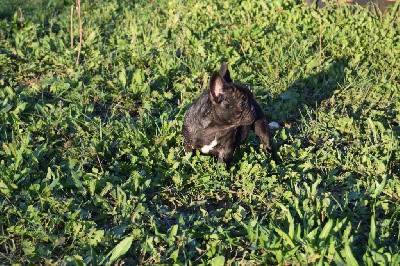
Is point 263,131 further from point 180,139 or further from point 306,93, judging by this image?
point 306,93

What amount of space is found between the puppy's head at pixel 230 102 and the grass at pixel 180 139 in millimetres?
568

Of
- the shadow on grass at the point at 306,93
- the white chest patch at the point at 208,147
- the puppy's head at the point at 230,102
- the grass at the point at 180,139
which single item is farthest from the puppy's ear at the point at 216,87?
the shadow on grass at the point at 306,93

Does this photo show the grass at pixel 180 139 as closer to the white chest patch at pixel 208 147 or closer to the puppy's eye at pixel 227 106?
the white chest patch at pixel 208 147

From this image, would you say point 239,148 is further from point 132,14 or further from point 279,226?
point 132,14

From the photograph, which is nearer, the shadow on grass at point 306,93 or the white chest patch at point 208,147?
the white chest patch at point 208,147

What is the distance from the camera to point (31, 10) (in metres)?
8.32

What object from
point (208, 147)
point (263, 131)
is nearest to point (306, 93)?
point (263, 131)

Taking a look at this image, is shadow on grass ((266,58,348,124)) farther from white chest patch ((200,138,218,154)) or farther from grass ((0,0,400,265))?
white chest patch ((200,138,218,154))

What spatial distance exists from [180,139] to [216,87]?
3.46 ft

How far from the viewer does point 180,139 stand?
5.21m

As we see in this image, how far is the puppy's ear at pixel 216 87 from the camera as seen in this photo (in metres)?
4.23

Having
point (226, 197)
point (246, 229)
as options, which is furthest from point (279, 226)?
point (226, 197)

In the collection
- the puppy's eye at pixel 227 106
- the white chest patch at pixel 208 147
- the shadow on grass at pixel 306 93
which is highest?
the puppy's eye at pixel 227 106

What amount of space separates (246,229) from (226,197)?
614 millimetres
